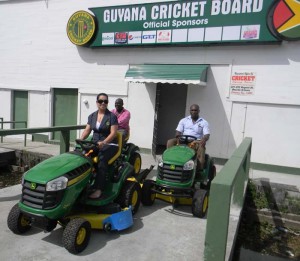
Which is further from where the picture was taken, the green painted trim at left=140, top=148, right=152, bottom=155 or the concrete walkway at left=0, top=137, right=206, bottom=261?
the green painted trim at left=140, top=148, right=152, bottom=155

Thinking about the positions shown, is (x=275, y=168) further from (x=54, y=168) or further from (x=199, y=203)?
(x=54, y=168)

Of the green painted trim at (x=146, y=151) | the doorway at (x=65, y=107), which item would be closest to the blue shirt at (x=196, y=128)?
the green painted trim at (x=146, y=151)

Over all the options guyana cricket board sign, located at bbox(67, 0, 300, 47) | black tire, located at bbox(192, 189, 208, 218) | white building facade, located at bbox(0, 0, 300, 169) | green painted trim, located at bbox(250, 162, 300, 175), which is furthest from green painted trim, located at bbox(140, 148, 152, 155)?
black tire, located at bbox(192, 189, 208, 218)

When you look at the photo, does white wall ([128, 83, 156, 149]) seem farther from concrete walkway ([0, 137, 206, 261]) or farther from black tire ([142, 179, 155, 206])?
concrete walkway ([0, 137, 206, 261])

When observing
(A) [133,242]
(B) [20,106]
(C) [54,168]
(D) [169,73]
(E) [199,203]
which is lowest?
(A) [133,242]

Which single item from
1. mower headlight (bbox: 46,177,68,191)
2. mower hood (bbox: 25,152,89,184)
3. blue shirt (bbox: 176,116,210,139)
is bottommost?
mower headlight (bbox: 46,177,68,191)

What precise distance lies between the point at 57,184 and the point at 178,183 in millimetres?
1904

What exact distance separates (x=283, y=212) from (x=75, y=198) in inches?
175

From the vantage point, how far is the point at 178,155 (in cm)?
454

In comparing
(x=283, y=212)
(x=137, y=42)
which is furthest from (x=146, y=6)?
(x=283, y=212)

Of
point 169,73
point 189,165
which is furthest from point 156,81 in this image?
point 189,165

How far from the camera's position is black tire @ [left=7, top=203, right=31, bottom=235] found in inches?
135

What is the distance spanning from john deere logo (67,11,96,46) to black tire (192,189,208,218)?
671cm

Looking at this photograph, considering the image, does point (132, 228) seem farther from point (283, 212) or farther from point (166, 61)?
point (166, 61)
